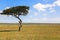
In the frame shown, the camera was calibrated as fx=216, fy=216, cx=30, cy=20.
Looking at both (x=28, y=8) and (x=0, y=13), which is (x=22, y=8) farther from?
(x=0, y=13)

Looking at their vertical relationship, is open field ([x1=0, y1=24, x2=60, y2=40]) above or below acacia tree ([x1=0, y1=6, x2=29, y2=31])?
below

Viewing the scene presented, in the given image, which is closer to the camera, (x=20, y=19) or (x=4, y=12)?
(x=20, y=19)

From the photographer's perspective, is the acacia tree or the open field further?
the acacia tree

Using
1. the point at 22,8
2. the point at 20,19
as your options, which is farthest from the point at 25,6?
the point at 20,19

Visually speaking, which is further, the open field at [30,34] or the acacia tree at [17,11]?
the acacia tree at [17,11]

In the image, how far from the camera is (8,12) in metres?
62.2

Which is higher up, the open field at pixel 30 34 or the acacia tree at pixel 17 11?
the acacia tree at pixel 17 11

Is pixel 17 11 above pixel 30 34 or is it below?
above

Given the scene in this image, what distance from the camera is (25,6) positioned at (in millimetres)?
61406

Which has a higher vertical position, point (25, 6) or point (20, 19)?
point (25, 6)

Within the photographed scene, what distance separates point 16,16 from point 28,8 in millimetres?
4387

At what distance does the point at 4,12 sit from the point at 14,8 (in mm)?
3222

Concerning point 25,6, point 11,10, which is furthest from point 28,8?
point 11,10

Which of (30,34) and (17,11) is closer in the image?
(30,34)
